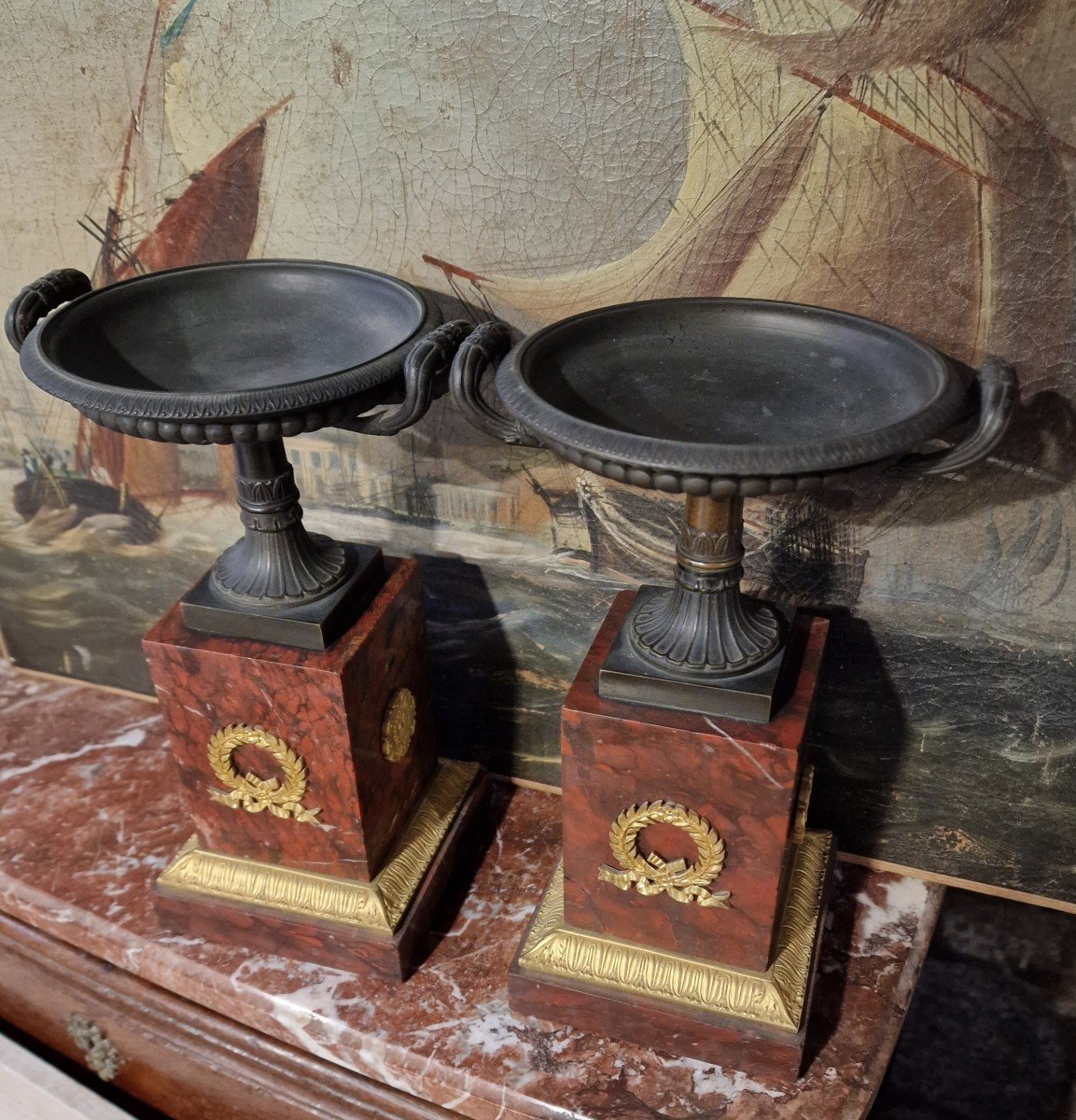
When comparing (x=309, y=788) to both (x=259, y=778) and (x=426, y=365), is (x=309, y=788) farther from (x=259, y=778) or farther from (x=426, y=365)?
(x=426, y=365)

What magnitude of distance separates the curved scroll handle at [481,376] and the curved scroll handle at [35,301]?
68cm

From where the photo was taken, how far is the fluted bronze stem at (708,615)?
59.3 inches

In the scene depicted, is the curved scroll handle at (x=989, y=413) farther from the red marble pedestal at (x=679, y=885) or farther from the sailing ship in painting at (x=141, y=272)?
the sailing ship in painting at (x=141, y=272)

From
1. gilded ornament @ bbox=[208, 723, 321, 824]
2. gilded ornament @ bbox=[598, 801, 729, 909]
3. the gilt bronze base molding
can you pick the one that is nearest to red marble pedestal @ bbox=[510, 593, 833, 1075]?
gilded ornament @ bbox=[598, 801, 729, 909]

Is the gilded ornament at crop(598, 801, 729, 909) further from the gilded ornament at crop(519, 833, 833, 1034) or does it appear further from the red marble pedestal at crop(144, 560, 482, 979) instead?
the red marble pedestal at crop(144, 560, 482, 979)

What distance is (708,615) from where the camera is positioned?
1.56m

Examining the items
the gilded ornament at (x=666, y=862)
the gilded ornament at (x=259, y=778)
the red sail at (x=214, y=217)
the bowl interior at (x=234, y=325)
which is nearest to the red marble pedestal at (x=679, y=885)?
the gilded ornament at (x=666, y=862)

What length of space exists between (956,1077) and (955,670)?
0.85 meters

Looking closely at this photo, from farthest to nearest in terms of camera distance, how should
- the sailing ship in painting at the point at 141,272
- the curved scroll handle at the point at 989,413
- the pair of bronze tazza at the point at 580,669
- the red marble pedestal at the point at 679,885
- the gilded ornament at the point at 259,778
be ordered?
the sailing ship in painting at the point at 141,272, the gilded ornament at the point at 259,778, the red marble pedestal at the point at 679,885, the pair of bronze tazza at the point at 580,669, the curved scroll handle at the point at 989,413

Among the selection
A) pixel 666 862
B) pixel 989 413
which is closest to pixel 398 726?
pixel 666 862

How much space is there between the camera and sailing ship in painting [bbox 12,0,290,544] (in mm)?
1865

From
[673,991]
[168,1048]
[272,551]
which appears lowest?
[168,1048]

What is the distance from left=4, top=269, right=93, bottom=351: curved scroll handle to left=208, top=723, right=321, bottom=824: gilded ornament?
2.25 ft

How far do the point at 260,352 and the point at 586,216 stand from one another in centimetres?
56
